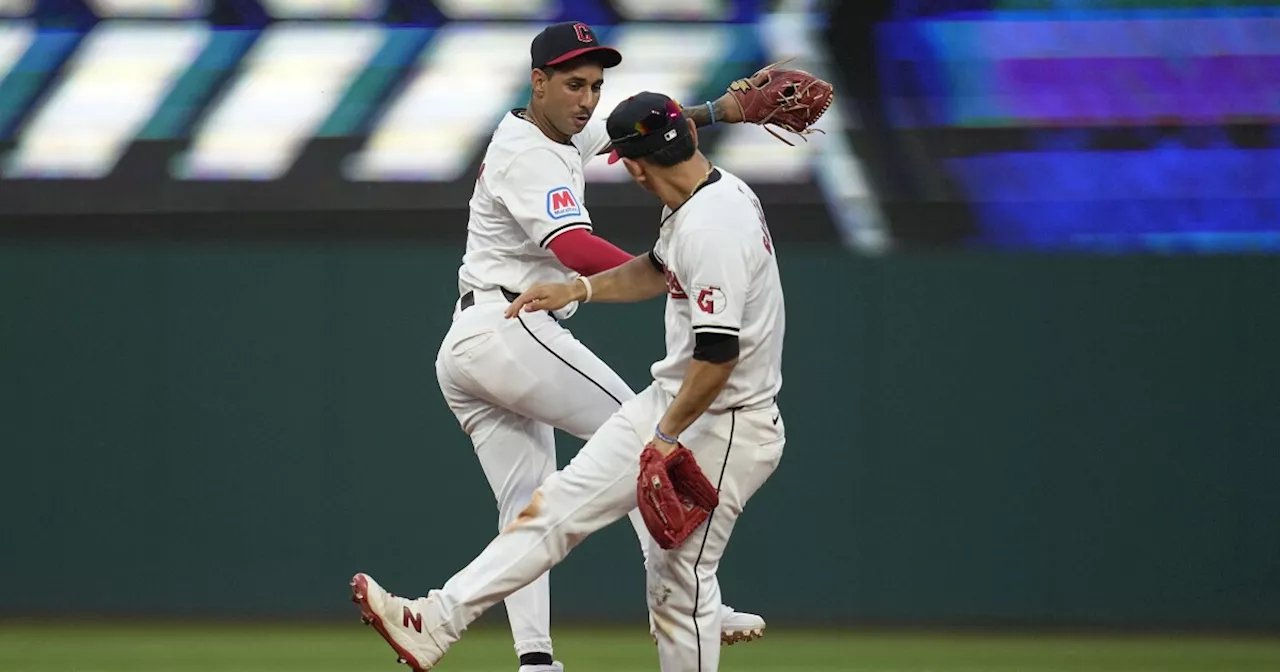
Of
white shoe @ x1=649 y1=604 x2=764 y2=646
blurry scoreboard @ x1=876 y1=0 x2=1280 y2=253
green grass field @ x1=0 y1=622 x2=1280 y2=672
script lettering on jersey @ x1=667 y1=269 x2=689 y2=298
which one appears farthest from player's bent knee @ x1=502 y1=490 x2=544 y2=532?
blurry scoreboard @ x1=876 y1=0 x2=1280 y2=253

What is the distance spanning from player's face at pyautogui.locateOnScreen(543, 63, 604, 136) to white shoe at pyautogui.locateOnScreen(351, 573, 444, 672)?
63.9 inches

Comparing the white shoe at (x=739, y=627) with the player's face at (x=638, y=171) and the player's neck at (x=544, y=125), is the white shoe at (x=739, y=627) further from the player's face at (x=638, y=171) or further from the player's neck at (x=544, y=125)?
the player's neck at (x=544, y=125)

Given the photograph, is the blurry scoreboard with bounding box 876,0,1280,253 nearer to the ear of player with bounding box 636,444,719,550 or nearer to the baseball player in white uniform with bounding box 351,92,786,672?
the baseball player in white uniform with bounding box 351,92,786,672

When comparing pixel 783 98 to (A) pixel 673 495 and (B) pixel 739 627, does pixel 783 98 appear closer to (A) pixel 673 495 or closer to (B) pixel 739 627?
(A) pixel 673 495

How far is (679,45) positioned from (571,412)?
10.3 ft

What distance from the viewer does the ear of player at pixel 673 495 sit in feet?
14.4

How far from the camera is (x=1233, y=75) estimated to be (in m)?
7.76

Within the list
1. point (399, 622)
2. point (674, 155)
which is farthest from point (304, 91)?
point (399, 622)

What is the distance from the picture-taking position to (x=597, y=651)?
270 inches

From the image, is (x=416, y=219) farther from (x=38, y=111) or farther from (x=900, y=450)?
(x=900, y=450)

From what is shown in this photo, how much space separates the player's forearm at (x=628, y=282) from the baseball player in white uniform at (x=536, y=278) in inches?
5.1

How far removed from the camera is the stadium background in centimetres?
759

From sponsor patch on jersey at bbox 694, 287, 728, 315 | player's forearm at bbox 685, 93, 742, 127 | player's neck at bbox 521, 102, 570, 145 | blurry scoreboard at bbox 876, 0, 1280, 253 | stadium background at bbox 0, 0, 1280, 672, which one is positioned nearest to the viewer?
sponsor patch on jersey at bbox 694, 287, 728, 315

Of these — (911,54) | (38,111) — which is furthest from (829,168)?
(38,111)
